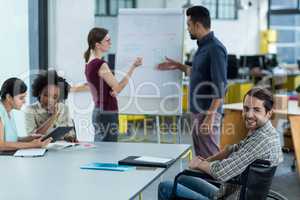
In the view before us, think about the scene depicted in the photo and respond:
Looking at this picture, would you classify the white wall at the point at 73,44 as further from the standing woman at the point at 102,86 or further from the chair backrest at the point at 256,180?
the chair backrest at the point at 256,180

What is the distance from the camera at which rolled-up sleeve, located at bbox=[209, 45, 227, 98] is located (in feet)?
13.4

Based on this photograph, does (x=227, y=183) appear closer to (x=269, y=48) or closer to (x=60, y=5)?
(x=60, y=5)

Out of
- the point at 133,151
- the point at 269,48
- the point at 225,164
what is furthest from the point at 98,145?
the point at 269,48

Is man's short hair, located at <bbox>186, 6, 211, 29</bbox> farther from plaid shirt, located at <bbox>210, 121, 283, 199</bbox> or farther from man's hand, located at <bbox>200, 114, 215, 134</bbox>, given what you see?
plaid shirt, located at <bbox>210, 121, 283, 199</bbox>

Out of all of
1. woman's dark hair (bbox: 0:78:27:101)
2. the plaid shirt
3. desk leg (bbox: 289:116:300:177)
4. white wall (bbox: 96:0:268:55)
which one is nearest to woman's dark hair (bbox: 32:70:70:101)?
woman's dark hair (bbox: 0:78:27:101)

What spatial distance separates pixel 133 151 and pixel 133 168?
533mm

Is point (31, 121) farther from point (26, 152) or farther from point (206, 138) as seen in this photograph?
point (206, 138)

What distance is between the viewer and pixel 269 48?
45.5ft

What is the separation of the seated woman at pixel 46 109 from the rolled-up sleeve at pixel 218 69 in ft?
4.03

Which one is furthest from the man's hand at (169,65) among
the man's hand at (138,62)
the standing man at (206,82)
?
the standing man at (206,82)

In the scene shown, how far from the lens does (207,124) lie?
4164 millimetres

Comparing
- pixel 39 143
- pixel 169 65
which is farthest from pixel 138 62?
pixel 39 143

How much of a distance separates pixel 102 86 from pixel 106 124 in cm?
34

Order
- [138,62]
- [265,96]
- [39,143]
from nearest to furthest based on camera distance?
[265,96] < [39,143] < [138,62]
